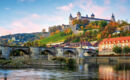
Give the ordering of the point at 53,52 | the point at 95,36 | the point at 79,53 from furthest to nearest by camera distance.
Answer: the point at 95,36 < the point at 79,53 < the point at 53,52

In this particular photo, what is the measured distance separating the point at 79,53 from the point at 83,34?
7707cm

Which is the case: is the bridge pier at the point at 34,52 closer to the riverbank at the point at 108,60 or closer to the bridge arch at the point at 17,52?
the bridge arch at the point at 17,52

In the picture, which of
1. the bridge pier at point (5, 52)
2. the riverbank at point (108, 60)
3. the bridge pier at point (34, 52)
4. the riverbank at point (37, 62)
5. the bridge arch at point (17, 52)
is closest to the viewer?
the riverbank at point (37, 62)

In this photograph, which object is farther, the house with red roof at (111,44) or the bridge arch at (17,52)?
the house with red roof at (111,44)

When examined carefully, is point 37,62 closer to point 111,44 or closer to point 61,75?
point 61,75

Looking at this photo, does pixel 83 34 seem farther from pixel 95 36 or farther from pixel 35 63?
pixel 35 63

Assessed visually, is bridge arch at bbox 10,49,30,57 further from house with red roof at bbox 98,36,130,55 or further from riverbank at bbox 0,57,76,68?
house with red roof at bbox 98,36,130,55

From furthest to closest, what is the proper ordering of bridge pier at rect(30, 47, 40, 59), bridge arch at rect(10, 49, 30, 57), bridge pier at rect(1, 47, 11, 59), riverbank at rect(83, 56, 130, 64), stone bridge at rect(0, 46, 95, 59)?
bridge arch at rect(10, 49, 30, 57), riverbank at rect(83, 56, 130, 64), bridge pier at rect(30, 47, 40, 59), stone bridge at rect(0, 46, 95, 59), bridge pier at rect(1, 47, 11, 59)

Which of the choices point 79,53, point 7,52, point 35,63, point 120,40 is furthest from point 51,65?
point 120,40

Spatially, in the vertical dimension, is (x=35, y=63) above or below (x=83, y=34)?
below

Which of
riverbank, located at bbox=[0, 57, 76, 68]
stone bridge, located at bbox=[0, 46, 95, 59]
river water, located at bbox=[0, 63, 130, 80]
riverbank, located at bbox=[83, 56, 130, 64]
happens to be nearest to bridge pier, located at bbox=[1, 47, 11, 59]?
stone bridge, located at bbox=[0, 46, 95, 59]

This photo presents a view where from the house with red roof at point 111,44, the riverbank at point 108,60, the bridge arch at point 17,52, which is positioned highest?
the house with red roof at point 111,44

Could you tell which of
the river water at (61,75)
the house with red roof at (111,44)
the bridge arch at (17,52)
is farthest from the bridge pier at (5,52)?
the house with red roof at (111,44)

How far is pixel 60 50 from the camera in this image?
98.3 metres
